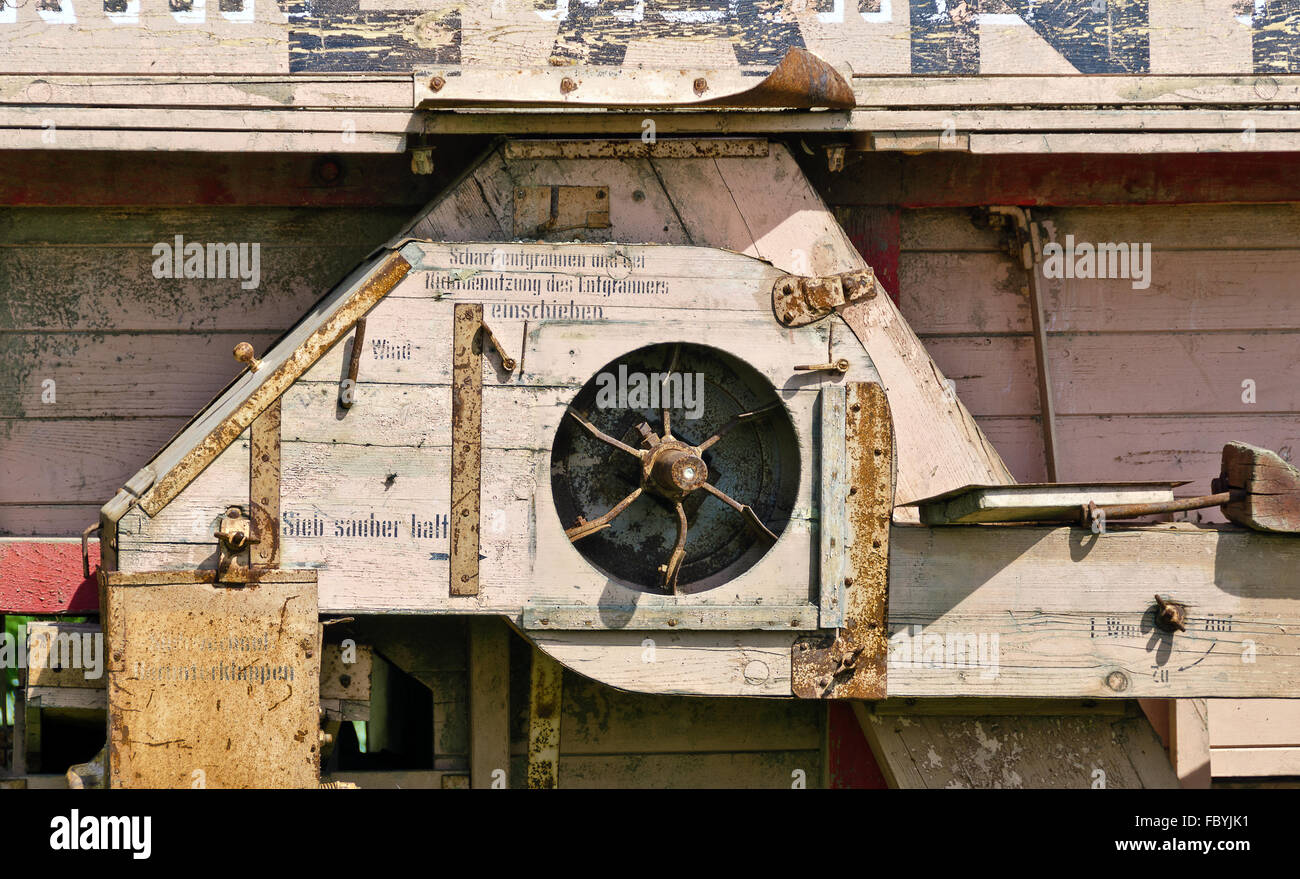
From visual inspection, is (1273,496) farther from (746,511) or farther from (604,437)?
(604,437)

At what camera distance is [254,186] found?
361cm

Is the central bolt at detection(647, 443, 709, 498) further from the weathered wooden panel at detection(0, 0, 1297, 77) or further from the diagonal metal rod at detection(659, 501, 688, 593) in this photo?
the weathered wooden panel at detection(0, 0, 1297, 77)

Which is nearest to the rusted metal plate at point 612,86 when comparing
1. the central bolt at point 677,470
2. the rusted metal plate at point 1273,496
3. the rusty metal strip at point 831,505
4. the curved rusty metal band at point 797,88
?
the curved rusty metal band at point 797,88

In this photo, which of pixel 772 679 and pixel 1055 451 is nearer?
pixel 772 679

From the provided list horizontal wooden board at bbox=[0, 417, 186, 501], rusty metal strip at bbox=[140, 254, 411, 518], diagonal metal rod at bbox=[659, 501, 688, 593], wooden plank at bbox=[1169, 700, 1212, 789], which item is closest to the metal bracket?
diagonal metal rod at bbox=[659, 501, 688, 593]

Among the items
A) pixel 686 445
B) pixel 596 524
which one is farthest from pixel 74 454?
pixel 686 445

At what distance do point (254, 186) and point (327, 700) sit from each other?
162cm

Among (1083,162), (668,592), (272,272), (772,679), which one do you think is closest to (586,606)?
(668,592)

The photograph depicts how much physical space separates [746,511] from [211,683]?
4.65 feet

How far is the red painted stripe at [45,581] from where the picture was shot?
349 centimetres

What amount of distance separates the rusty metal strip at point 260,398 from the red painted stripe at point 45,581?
89 centimetres

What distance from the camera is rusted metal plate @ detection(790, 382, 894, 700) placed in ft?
9.91

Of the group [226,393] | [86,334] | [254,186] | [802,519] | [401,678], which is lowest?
[401,678]

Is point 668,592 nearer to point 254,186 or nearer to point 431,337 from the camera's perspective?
point 431,337
